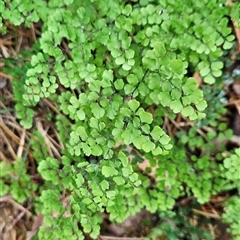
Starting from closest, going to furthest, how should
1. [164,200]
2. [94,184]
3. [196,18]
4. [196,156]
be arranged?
1. [94,184]
2. [196,18]
3. [164,200]
4. [196,156]

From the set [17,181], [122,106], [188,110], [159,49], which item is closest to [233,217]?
[188,110]

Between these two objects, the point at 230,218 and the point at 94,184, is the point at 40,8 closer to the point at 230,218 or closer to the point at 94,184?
the point at 94,184

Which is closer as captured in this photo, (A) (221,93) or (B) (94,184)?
(B) (94,184)

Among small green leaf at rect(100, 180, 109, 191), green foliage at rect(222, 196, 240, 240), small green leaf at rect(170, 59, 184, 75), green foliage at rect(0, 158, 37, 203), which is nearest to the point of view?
small green leaf at rect(170, 59, 184, 75)

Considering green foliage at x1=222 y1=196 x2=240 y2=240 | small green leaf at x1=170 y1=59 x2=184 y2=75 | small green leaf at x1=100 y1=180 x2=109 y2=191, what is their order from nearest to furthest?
1. small green leaf at x1=170 y1=59 x2=184 y2=75
2. small green leaf at x1=100 y1=180 x2=109 y2=191
3. green foliage at x1=222 y1=196 x2=240 y2=240

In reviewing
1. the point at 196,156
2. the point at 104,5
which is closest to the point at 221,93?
the point at 196,156

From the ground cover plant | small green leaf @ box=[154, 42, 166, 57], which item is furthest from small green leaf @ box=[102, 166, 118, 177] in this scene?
small green leaf @ box=[154, 42, 166, 57]

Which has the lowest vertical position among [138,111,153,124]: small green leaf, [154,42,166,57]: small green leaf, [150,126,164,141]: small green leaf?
[150,126,164,141]: small green leaf

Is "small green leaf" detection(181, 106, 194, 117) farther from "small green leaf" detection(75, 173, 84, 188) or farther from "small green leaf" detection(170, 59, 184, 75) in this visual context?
"small green leaf" detection(75, 173, 84, 188)
